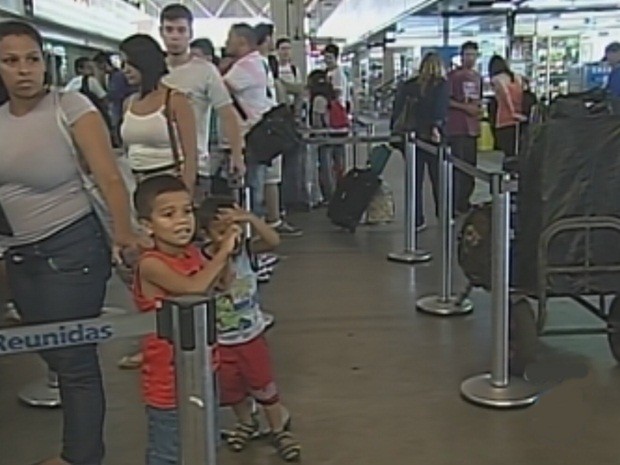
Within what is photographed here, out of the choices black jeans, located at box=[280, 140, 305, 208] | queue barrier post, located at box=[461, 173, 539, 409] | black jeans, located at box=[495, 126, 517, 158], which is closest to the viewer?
queue barrier post, located at box=[461, 173, 539, 409]

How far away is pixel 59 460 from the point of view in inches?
109

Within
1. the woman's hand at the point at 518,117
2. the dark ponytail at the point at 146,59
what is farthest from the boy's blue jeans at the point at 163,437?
the woman's hand at the point at 518,117

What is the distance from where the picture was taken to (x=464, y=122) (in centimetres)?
793

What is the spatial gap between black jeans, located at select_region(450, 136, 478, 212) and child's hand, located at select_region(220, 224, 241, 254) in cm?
536

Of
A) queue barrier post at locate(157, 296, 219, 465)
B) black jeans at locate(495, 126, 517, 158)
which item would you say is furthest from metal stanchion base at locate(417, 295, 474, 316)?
black jeans at locate(495, 126, 517, 158)

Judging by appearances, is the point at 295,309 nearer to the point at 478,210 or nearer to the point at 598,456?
the point at 478,210

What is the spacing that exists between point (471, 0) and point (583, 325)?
332 inches

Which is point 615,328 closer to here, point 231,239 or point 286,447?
point 286,447

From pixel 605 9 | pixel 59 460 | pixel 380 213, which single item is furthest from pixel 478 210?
pixel 605 9

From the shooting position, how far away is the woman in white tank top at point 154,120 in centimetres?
335

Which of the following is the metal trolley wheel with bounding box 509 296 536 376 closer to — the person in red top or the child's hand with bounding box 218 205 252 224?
the child's hand with bounding box 218 205 252 224

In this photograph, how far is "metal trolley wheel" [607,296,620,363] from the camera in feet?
13.2

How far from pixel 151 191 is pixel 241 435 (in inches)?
43.6

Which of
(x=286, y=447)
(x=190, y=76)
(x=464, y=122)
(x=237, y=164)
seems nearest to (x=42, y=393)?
(x=286, y=447)
